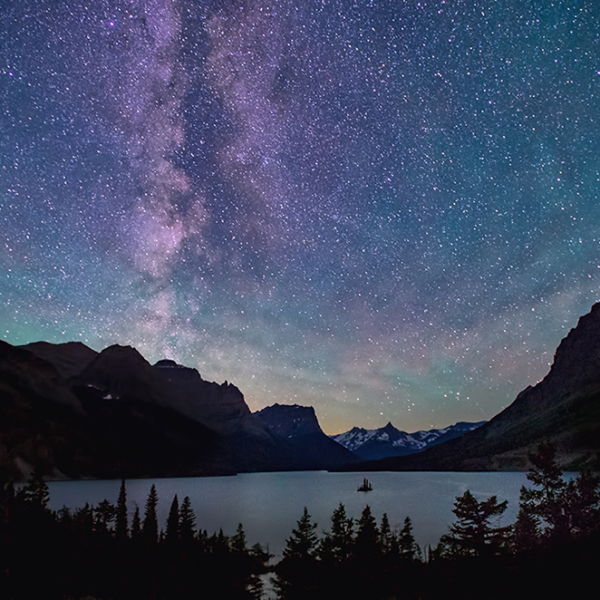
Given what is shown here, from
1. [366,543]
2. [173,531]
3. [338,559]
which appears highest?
[366,543]

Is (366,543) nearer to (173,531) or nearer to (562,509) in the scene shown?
(562,509)

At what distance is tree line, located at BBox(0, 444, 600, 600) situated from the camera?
29.6m

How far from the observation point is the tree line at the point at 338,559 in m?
29.6

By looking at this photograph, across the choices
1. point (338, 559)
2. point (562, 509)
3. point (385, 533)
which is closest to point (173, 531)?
point (338, 559)

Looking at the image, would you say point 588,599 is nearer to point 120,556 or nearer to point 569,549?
point 569,549

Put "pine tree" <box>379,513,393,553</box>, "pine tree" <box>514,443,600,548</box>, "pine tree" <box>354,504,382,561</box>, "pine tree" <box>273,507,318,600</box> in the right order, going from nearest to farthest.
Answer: "pine tree" <box>514,443,600,548</box>, "pine tree" <box>273,507,318,600</box>, "pine tree" <box>354,504,382,561</box>, "pine tree" <box>379,513,393,553</box>

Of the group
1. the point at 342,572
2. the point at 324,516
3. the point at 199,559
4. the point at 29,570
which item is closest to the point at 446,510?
the point at 324,516

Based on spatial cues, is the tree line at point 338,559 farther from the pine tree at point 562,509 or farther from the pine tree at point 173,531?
the pine tree at point 173,531

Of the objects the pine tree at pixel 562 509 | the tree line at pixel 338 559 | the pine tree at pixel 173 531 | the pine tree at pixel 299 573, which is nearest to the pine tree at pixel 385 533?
the tree line at pixel 338 559

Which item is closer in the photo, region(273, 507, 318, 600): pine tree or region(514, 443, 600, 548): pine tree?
region(514, 443, 600, 548): pine tree

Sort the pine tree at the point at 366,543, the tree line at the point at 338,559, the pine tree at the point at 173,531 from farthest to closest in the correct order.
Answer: the pine tree at the point at 173,531, the pine tree at the point at 366,543, the tree line at the point at 338,559

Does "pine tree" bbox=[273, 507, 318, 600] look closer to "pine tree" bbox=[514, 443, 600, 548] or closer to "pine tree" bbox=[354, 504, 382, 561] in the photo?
"pine tree" bbox=[354, 504, 382, 561]

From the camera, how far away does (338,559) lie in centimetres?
5841

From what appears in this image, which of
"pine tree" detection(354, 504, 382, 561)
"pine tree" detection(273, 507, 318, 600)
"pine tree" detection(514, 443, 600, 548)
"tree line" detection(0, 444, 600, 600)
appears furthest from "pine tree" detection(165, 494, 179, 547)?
"pine tree" detection(514, 443, 600, 548)
